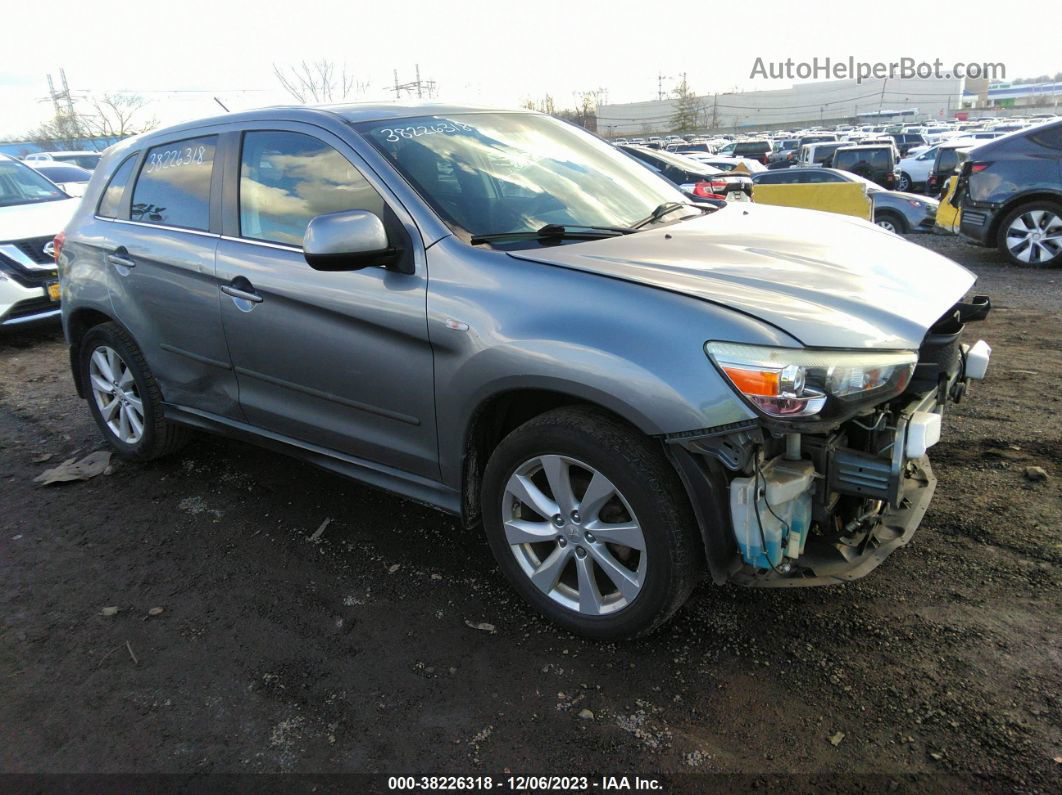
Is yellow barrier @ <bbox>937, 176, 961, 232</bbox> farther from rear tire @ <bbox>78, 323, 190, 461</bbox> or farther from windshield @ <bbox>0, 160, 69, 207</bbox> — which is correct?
windshield @ <bbox>0, 160, 69, 207</bbox>

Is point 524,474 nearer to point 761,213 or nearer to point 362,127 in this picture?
point 362,127

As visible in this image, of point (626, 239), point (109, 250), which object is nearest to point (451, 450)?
point (626, 239)

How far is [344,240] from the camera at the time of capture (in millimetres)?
2621

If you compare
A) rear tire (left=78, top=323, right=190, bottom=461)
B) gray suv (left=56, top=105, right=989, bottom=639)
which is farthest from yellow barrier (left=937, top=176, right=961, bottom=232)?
rear tire (left=78, top=323, right=190, bottom=461)

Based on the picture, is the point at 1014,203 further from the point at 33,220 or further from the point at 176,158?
the point at 33,220

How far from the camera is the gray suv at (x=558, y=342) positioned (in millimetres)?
2260

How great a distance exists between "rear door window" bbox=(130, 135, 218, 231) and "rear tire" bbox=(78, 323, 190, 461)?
0.71 metres

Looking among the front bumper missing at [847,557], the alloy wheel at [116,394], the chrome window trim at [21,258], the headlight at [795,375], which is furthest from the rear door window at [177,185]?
the chrome window trim at [21,258]

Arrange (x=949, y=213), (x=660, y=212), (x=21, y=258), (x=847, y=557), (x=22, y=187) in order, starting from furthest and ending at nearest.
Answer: (x=949, y=213) → (x=22, y=187) → (x=21, y=258) → (x=660, y=212) → (x=847, y=557)

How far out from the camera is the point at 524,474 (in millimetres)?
2654

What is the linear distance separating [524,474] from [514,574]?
0.41 metres

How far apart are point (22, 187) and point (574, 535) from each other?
27.1 feet

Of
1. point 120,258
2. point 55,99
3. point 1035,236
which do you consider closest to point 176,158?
point 120,258

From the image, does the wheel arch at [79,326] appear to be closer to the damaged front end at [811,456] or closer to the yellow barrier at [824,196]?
the damaged front end at [811,456]
